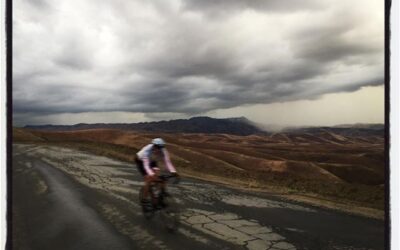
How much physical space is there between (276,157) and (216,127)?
810 mm

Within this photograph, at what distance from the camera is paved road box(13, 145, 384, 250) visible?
193 inches

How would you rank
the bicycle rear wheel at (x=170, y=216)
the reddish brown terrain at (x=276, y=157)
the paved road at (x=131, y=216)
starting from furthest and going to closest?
the reddish brown terrain at (x=276, y=157)
the bicycle rear wheel at (x=170, y=216)
the paved road at (x=131, y=216)

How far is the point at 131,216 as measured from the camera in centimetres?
522

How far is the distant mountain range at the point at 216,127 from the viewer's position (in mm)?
5258

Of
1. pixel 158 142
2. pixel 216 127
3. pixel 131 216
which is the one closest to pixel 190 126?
pixel 216 127

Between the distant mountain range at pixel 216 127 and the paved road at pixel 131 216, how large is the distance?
16.8 inches

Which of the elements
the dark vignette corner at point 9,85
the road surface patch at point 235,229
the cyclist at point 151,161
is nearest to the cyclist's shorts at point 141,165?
the cyclist at point 151,161

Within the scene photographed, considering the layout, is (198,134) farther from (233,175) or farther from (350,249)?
(350,249)

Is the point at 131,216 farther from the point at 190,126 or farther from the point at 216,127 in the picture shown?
the point at 216,127

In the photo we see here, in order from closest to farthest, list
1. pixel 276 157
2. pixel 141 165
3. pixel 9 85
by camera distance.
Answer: pixel 9 85
pixel 141 165
pixel 276 157

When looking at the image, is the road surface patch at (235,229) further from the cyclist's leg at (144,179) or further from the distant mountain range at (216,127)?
the distant mountain range at (216,127)

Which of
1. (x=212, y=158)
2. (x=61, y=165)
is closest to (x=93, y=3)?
(x=61, y=165)

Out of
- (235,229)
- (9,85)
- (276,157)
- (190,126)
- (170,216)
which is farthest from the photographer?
(276,157)

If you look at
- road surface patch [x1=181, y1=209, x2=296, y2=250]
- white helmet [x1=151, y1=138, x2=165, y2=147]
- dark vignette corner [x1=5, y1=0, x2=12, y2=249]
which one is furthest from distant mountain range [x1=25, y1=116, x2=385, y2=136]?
road surface patch [x1=181, y1=209, x2=296, y2=250]
